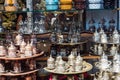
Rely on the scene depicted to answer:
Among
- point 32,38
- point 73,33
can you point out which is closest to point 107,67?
point 73,33

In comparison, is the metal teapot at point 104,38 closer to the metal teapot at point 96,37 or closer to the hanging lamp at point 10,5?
the metal teapot at point 96,37

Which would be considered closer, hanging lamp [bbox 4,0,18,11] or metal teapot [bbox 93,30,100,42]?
hanging lamp [bbox 4,0,18,11]

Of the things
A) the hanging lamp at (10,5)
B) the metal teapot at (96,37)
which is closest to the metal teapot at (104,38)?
the metal teapot at (96,37)

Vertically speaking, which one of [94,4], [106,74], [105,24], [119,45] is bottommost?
[106,74]

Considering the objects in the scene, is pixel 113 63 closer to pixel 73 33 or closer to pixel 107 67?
pixel 107 67

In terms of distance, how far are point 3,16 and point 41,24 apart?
11.7 inches

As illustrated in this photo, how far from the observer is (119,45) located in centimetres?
200

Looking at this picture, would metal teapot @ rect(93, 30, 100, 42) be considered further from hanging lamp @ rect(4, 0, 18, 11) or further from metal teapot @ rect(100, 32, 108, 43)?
hanging lamp @ rect(4, 0, 18, 11)

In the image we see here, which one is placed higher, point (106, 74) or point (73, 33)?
point (73, 33)

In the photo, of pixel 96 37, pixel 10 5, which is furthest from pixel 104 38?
pixel 10 5

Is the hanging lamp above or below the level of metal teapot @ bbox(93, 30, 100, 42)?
above

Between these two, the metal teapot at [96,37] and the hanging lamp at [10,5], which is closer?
the hanging lamp at [10,5]

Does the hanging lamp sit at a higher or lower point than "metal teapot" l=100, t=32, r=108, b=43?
higher

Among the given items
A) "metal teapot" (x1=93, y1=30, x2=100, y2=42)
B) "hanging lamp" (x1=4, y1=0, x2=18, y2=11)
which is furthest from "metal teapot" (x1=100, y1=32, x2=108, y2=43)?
"hanging lamp" (x1=4, y1=0, x2=18, y2=11)
